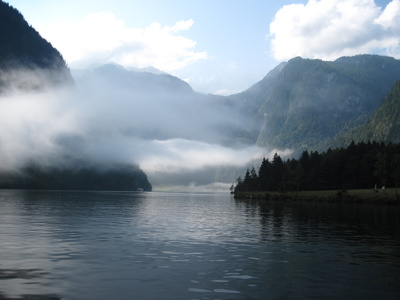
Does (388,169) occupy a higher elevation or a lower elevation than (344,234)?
higher

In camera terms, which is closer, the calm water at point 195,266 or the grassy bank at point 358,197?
the calm water at point 195,266

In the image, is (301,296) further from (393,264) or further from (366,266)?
(393,264)

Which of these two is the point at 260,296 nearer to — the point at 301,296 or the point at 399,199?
the point at 301,296

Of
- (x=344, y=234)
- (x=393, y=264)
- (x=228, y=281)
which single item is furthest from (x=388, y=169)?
(x=228, y=281)

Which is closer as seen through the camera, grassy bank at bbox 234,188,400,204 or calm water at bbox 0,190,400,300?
calm water at bbox 0,190,400,300

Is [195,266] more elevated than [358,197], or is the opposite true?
[195,266]

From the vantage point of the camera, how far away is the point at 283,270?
2814 centimetres

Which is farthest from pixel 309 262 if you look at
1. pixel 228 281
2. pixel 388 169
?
pixel 388 169

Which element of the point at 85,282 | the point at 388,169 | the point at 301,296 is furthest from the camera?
the point at 388,169

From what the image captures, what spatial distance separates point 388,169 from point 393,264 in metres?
142

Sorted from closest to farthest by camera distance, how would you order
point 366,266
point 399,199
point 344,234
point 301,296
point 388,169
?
point 301,296
point 366,266
point 344,234
point 399,199
point 388,169

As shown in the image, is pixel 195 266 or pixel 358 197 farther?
pixel 358 197

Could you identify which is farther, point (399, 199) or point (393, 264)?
point (399, 199)

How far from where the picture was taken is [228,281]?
2431 cm
